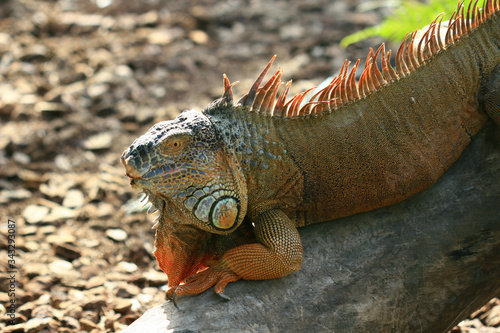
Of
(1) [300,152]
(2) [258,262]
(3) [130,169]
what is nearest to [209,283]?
(2) [258,262]

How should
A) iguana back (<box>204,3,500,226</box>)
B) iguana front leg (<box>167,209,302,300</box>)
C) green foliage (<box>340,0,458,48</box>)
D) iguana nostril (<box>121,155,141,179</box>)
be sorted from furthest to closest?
green foliage (<box>340,0,458,48</box>) < iguana back (<box>204,3,500,226</box>) < iguana front leg (<box>167,209,302,300</box>) < iguana nostril (<box>121,155,141,179</box>)

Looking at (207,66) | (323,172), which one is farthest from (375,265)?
(207,66)

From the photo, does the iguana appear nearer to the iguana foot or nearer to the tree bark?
the iguana foot

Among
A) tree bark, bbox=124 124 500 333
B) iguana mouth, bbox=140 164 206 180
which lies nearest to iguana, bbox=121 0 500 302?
iguana mouth, bbox=140 164 206 180

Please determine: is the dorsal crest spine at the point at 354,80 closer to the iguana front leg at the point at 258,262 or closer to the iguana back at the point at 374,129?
the iguana back at the point at 374,129

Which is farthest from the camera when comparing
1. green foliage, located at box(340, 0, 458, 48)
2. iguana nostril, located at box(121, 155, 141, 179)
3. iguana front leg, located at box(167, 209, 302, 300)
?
green foliage, located at box(340, 0, 458, 48)

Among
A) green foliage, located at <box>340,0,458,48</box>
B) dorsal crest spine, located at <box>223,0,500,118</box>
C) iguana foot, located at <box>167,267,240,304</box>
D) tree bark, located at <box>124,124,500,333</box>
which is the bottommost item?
tree bark, located at <box>124,124,500,333</box>

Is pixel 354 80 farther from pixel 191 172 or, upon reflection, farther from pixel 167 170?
pixel 167 170

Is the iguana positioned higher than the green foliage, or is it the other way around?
the green foliage
